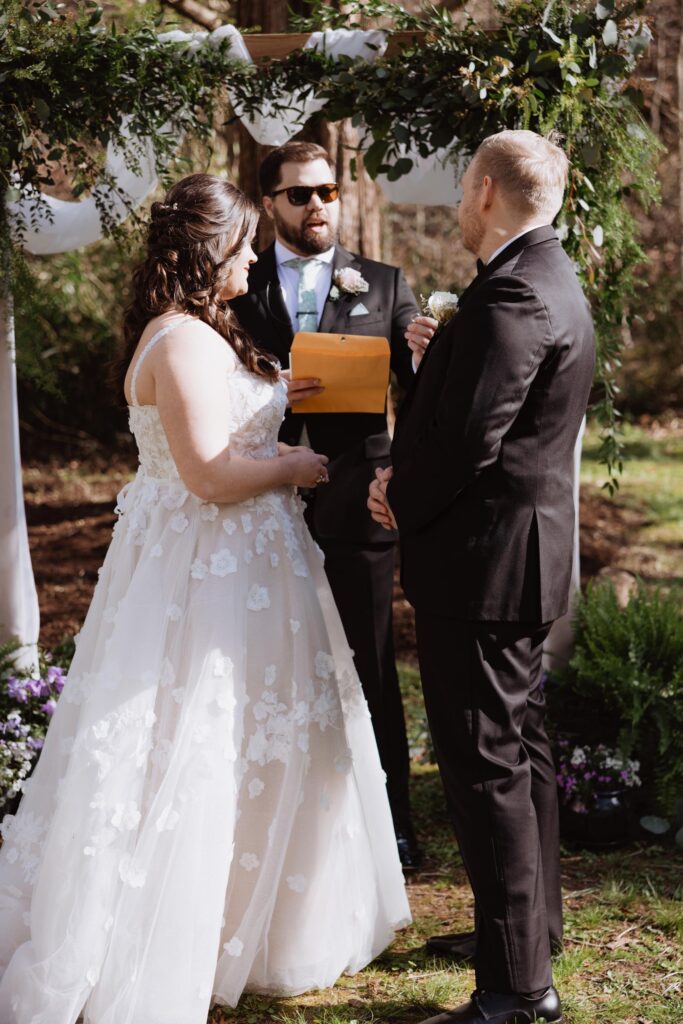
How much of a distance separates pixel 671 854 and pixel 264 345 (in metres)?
2.43

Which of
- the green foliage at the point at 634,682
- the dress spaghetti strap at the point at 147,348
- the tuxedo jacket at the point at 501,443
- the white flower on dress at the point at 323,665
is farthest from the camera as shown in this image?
the green foliage at the point at 634,682

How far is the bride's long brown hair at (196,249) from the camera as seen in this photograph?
2.95 m

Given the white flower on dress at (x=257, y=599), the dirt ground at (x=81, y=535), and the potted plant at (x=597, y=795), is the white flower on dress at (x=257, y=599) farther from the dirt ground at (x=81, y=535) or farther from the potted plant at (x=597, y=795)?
the dirt ground at (x=81, y=535)

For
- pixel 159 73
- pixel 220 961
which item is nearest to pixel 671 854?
pixel 220 961

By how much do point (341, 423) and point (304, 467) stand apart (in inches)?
32.6

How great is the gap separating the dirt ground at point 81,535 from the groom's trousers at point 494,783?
3.50 meters

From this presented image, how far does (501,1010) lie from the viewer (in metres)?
2.79

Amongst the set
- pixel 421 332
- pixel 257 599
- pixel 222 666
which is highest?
pixel 421 332

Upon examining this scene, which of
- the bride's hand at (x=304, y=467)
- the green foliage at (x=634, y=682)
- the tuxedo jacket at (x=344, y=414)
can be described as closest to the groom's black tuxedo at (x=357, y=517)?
the tuxedo jacket at (x=344, y=414)

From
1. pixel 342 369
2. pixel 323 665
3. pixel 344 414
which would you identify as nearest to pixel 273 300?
pixel 344 414

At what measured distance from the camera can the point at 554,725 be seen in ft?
14.3

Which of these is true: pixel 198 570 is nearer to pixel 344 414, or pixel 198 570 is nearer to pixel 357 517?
pixel 357 517

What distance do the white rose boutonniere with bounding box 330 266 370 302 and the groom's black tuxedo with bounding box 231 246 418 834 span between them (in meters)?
0.03

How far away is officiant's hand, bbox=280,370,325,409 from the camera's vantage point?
11.1 feet
